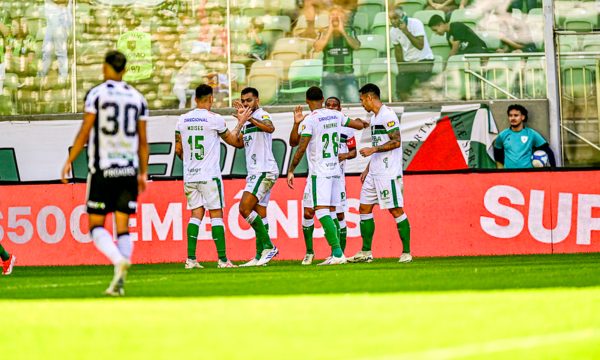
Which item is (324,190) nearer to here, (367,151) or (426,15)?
(367,151)

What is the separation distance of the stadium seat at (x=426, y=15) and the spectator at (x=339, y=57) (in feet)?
3.92

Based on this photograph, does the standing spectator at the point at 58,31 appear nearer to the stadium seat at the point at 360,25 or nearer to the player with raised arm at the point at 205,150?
the stadium seat at the point at 360,25

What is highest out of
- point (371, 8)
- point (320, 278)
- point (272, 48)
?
point (371, 8)

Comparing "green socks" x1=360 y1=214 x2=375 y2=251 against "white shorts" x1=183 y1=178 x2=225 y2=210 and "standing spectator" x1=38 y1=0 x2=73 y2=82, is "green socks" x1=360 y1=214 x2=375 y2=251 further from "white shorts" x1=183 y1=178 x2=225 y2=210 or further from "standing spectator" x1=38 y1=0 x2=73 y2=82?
"standing spectator" x1=38 y1=0 x2=73 y2=82

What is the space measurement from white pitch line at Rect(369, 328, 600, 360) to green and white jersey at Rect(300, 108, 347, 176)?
29.9ft

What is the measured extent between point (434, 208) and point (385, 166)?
2768 mm

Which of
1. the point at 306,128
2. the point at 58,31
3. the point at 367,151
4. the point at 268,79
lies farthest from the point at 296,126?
the point at 58,31

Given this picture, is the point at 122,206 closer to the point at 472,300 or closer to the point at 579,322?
the point at 472,300

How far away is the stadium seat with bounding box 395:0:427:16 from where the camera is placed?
21.1m

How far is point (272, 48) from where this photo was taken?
21.2 m

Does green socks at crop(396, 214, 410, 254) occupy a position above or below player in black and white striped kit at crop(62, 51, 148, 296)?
below

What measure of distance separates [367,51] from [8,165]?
6.76 metres

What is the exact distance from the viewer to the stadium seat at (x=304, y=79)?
68.3ft

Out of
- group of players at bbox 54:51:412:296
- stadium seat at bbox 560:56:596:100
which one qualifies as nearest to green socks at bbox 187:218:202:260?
group of players at bbox 54:51:412:296
